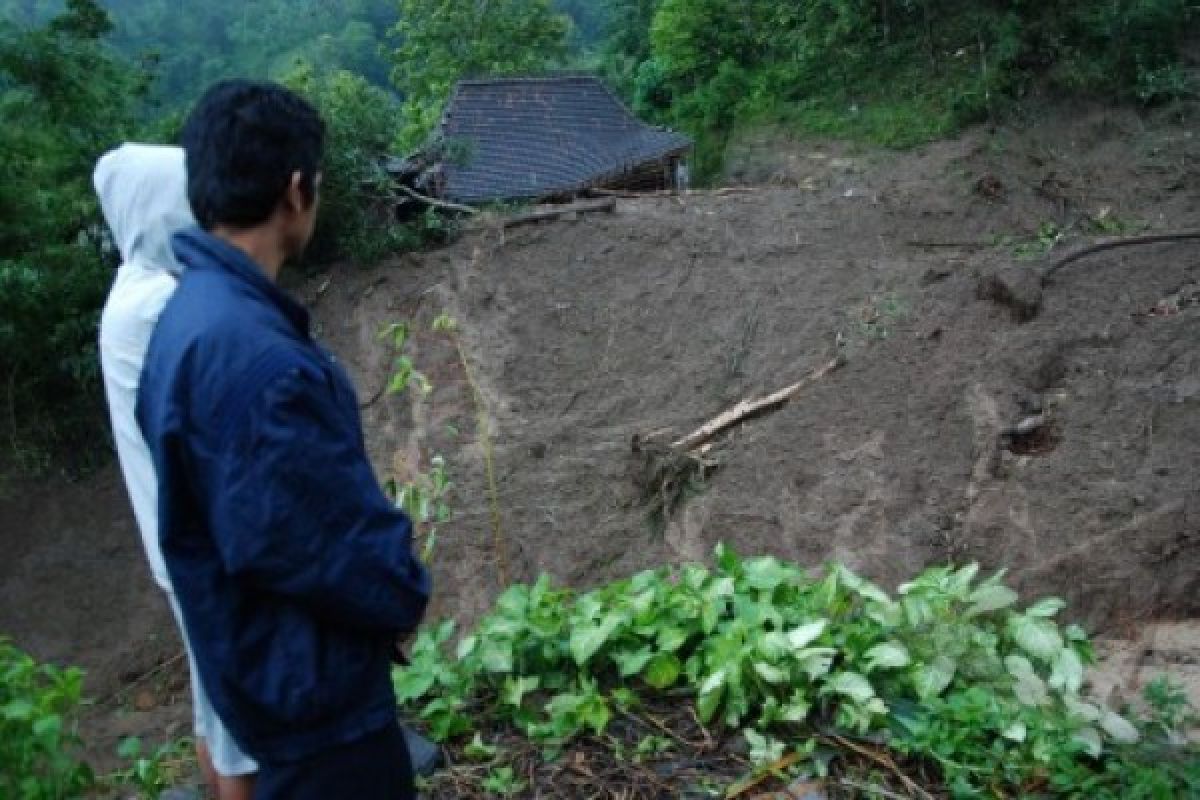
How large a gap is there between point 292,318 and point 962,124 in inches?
505

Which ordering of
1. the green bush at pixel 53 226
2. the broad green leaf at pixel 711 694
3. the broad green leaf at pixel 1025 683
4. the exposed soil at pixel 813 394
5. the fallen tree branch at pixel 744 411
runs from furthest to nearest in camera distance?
the green bush at pixel 53 226 < the fallen tree branch at pixel 744 411 < the exposed soil at pixel 813 394 < the broad green leaf at pixel 1025 683 < the broad green leaf at pixel 711 694

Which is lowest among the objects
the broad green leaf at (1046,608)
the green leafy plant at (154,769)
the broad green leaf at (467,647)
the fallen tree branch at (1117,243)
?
the fallen tree branch at (1117,243)

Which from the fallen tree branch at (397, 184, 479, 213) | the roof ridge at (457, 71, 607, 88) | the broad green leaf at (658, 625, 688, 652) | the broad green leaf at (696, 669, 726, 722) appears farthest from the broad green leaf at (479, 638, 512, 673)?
the roof ridge at (457, 71, 607, 88)

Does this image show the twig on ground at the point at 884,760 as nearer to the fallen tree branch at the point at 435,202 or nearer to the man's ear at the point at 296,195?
the man's ear at the point at 296,195

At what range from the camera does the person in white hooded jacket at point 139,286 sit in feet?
7.89

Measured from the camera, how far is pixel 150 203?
2.50 metres

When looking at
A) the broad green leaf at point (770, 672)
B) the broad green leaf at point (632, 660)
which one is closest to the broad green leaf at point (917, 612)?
the broad green leaf at point (770, 672)

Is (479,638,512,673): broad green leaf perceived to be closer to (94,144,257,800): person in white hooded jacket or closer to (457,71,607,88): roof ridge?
(94,144,257,800): person in white hooded jacket

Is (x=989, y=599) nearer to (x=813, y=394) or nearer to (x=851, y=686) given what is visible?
(x=851, y=686)

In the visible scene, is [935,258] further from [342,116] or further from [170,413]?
[170,413]

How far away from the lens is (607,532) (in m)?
7.20

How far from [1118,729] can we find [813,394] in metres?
5.03

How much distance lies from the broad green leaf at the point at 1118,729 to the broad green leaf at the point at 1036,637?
20 cm

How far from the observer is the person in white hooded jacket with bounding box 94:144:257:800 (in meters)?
2.40
